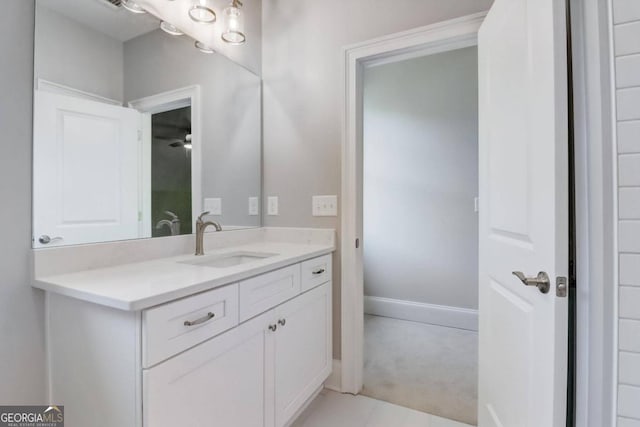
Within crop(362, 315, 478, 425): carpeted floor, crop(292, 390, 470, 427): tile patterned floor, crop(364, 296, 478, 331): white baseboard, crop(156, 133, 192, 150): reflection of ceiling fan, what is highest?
crop(156, 133, 192, 150): reflection of ceiling fan

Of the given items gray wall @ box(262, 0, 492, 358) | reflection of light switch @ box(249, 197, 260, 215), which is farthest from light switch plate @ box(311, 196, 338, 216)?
reflection of light switch @ box(249, 197, 260, 215)

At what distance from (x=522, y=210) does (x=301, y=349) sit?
3.78 feet

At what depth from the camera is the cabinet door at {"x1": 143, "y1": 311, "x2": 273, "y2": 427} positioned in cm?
81

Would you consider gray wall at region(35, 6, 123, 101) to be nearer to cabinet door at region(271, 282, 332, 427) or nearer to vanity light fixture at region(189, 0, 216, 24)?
vanity light fixture at region(189, 0, 216, 24)

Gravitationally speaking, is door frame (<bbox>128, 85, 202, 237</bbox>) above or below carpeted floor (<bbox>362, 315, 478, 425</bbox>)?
above

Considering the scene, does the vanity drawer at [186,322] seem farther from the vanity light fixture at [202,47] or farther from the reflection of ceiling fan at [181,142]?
the vanity light fixture at [202,47]

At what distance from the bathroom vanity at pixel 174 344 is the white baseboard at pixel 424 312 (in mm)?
1795

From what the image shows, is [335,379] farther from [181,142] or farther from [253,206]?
[181,142]

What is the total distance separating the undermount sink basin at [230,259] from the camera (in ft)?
4.78

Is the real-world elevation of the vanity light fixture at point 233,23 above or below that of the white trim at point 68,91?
above

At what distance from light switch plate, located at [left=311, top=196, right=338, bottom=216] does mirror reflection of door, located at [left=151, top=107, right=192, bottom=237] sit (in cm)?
75

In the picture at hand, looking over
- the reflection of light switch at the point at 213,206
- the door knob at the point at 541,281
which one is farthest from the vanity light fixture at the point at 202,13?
the door knob at the point at 541,281

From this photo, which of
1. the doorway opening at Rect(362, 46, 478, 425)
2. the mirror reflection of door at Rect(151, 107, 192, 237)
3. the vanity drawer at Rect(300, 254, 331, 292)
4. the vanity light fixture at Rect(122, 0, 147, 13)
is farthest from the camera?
the doorway opening at Rect(362, 46, 478, 425)

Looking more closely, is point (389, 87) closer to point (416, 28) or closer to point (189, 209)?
point (416, 28)
